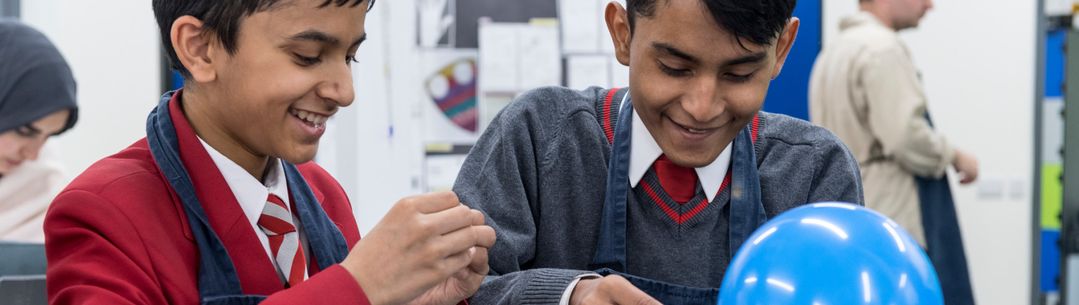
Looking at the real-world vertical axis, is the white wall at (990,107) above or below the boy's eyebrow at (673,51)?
below

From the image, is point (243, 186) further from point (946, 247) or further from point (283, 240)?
point (946, 247)

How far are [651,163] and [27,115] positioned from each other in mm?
2073

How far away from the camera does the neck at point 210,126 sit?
4.36 feet

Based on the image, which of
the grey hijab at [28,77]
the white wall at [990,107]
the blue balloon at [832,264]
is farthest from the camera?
the white wall at [990,107]

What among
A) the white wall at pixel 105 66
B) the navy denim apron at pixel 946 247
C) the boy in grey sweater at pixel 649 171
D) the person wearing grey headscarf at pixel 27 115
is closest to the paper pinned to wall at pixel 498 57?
the white wall at pixel 105 66

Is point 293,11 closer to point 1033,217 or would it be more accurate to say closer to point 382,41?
point 382,41

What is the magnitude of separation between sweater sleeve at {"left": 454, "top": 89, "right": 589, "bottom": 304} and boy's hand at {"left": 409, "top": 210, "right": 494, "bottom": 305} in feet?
0.17

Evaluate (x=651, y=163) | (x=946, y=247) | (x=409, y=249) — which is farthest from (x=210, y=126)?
(x=946, y=247)

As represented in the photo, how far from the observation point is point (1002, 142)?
557cm

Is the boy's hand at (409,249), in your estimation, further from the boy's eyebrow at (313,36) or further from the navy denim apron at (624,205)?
the navy denim apron at (624,205)

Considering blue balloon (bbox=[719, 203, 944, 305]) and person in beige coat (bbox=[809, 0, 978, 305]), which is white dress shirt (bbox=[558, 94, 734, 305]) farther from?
person in beige coat (bbox=[809, 0, 978, 305])

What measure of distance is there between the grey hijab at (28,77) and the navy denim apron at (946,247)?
10.4 feet

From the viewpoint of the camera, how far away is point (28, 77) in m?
2.90

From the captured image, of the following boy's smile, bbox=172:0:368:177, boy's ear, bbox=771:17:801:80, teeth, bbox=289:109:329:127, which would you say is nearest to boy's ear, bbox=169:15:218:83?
boy's smile, bbox=172:0:368:177
